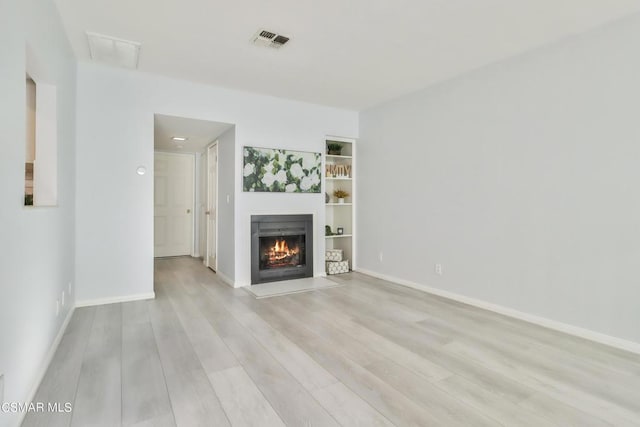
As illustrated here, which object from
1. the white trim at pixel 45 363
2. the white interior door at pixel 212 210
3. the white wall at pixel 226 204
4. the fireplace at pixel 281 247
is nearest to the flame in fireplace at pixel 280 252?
the fireplace at pixel 281 247

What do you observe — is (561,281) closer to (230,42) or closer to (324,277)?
(324,277)

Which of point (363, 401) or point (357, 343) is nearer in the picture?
point (363, 401)

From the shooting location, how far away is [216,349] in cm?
248

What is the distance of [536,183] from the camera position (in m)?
3.09

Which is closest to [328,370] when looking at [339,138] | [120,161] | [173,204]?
[120,161]

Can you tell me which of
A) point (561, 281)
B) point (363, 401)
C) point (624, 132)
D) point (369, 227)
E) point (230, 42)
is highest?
point (230, 42)

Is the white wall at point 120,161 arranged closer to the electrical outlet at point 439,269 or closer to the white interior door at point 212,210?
the white interior door at point 212,210

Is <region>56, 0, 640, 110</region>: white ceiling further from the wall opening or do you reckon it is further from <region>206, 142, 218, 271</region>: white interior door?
<region>206, 142, 218, 271</region>: white interior door

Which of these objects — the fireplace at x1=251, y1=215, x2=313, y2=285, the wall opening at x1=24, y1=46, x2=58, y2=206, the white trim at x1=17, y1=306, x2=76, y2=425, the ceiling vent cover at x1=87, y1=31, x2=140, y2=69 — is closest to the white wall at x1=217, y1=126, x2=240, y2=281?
the fireplace at x1=251, y1=215, x2=313, y2=285

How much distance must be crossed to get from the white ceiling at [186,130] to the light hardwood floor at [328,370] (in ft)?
7.37

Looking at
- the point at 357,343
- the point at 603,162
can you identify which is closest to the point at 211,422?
the point at 357,343

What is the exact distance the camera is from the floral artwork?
441cm

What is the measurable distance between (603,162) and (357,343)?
245cm

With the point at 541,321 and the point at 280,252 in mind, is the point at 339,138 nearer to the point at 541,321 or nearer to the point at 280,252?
the point at 280,252
